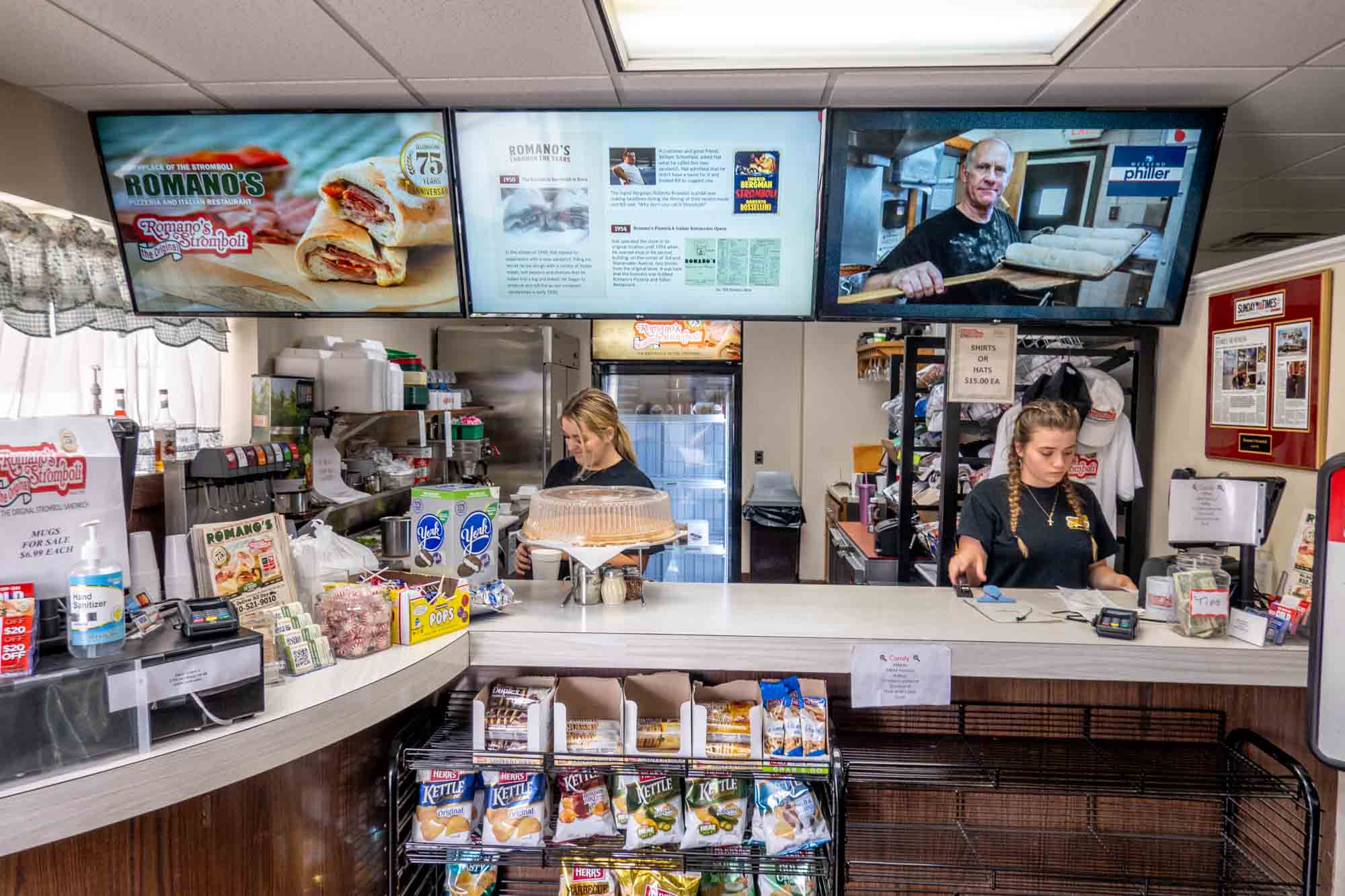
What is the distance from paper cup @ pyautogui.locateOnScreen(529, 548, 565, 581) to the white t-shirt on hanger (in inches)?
70.7

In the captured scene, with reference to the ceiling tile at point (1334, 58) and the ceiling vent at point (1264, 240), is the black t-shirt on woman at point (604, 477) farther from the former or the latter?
the ceiling vent at point (1264, 240)

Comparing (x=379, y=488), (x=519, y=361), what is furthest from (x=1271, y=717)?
(x=519, y=361)

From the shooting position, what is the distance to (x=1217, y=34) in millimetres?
1924

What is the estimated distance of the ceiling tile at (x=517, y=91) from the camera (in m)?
2.28

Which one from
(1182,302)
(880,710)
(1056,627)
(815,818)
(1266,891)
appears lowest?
(1266,891)

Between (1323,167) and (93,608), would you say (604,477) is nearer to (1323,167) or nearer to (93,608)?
(93,608)

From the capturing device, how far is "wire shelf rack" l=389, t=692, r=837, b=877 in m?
1.77

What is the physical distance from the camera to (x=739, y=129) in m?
2.46

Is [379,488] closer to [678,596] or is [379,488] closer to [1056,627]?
[678,596]

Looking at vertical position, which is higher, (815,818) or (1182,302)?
(1182,302)

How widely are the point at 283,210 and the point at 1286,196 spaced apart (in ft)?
12.6

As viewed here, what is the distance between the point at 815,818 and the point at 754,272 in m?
1.62

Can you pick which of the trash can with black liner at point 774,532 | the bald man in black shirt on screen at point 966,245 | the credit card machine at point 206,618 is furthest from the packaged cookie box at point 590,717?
the trash can with black liner at point 774,532

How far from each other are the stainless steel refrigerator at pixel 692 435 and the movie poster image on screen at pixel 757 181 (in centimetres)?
319
